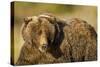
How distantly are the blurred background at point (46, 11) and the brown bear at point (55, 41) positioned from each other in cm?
6

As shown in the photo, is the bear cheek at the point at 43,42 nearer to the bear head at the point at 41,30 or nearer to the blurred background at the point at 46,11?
the bear head at the point at 41,30

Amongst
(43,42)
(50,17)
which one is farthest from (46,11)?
(43,42)

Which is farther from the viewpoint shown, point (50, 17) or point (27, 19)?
point (50, 17)

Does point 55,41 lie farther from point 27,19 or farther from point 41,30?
point 27,19

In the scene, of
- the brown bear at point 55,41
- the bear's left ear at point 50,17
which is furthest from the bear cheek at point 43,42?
the bear's left ear at point 50,17

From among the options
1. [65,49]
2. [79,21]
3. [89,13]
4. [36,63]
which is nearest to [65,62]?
[65,49]

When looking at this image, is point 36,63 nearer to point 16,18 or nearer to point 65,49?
point 65,49

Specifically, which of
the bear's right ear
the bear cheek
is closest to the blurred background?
the bear's right ear

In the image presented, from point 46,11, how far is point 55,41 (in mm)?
409

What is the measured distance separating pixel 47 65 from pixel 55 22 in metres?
0.57

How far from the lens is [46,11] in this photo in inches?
101

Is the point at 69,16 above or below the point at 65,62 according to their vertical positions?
above

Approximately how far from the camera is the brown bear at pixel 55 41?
2471 millimetres

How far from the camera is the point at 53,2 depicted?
260cm
